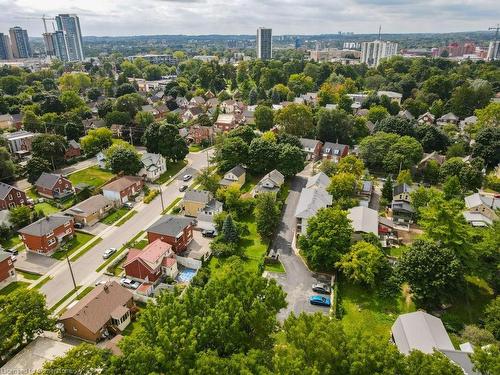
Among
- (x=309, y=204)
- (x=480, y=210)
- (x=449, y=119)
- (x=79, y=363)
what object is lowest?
(x=480, y=210)

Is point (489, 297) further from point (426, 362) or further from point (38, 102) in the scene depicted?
point (38, 102)

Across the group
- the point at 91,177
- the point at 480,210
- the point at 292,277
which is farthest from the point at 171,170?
the point at 480,210

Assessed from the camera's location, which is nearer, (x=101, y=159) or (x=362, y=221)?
(x=362, y=221)

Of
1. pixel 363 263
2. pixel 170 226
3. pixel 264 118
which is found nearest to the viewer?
pixel 363 263

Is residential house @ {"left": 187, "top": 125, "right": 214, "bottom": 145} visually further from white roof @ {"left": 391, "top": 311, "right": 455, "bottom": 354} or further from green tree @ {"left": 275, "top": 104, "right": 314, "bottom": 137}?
white roof @ {"left": 391, "top": 311, "right": 455, "bottom": 354}

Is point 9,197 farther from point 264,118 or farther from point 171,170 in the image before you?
point 264,118

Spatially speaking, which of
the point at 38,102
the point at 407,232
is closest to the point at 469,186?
the point at 407,232

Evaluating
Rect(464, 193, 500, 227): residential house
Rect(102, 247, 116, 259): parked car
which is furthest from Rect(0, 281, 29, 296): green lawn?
Rect(464, 193, 500, 227): residential house
